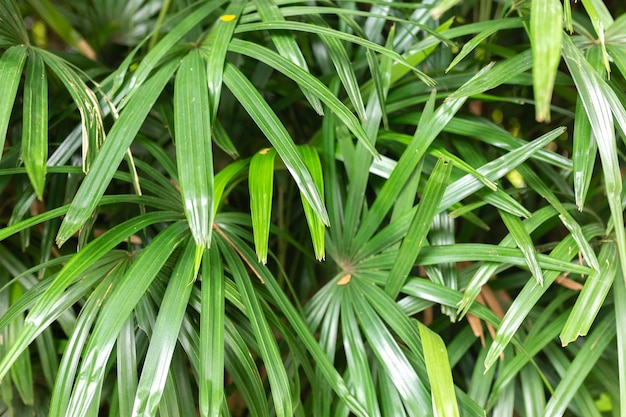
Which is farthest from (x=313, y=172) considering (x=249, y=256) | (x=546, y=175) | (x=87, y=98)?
(x=546, y=175)

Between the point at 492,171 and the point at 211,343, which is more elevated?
the point at 492,171

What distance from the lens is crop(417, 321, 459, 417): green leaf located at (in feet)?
2.00

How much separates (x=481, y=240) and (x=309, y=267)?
1.17 feet

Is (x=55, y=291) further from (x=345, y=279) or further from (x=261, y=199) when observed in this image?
(x=345, y=279)

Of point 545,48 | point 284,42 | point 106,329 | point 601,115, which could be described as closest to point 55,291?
point 106,329

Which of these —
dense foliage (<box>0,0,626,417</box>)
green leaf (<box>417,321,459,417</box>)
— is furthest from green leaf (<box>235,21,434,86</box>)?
green leaf (<box>417,321,459,417</box>)

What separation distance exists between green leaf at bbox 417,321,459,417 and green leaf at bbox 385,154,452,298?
0.09m

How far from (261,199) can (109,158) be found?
17 centimetres

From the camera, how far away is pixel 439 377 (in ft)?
2.05

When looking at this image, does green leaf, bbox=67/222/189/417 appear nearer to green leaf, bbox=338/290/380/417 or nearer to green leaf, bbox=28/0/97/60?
green leaf, bbox=338/290/380/417

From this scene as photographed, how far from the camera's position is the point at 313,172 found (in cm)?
65

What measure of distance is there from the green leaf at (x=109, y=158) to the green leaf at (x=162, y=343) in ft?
0.39

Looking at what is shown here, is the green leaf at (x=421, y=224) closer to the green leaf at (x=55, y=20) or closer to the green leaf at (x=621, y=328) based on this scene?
the green leaf at (x=621, y=328)

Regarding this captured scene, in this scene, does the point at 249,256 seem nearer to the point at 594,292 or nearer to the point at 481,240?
the point at 594,292
